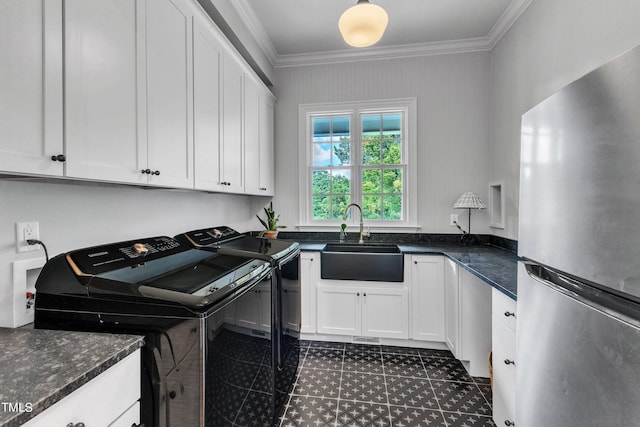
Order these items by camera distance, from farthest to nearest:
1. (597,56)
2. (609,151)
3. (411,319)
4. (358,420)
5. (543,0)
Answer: (411,319) → (543,0) → (358,420) → (597,56) → (609,151)

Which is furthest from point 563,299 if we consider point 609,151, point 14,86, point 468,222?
point 468,222

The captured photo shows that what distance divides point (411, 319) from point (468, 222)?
47.1 inches

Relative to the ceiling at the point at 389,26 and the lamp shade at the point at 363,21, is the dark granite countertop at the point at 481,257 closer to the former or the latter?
the lamp shade at the point at 363,21

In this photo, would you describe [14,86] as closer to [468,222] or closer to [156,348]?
[156,348]

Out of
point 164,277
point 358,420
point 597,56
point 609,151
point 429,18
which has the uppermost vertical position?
point 429,18

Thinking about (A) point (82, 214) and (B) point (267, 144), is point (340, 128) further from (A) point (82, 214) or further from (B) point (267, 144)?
(A) point (82, 214)

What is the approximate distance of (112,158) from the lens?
3.47 ft

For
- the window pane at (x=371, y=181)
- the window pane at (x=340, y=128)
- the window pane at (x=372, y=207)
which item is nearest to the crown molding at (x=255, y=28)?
the window pane at (x=340, y=128)

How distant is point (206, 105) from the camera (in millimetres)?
1714

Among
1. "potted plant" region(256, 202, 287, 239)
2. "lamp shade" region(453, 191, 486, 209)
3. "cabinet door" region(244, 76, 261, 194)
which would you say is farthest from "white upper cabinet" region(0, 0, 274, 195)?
"lamp shade" region(453, 191, 486, 209)

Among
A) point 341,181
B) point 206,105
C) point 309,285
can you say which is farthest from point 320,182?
point 206,105

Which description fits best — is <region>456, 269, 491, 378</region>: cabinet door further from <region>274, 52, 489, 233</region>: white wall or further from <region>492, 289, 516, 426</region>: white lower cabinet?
<region>274, 52, 489, 233</region>: white wall

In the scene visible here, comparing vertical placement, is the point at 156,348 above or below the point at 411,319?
above

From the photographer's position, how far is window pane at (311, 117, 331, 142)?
3.17 m
